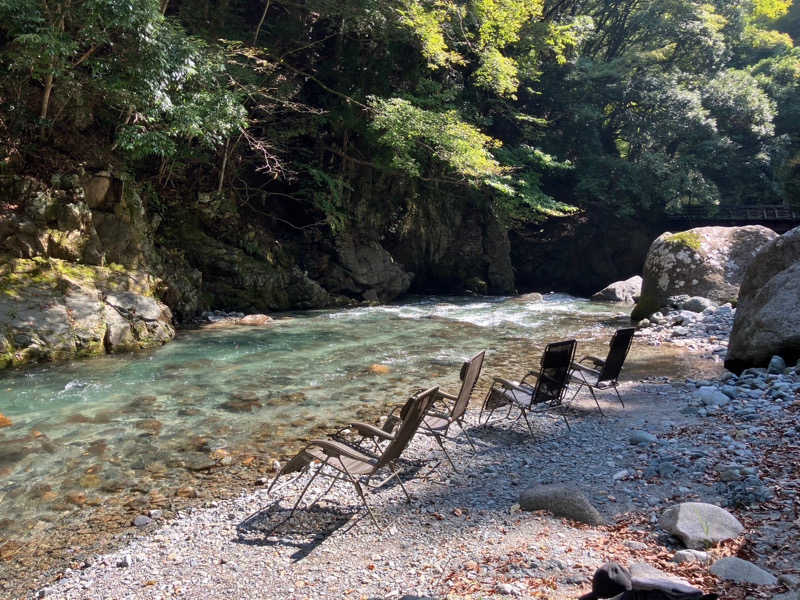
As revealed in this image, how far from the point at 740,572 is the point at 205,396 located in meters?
7.40

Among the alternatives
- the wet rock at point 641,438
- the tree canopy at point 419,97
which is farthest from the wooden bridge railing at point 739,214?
the wet rock at point 641,438

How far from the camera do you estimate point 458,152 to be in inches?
765

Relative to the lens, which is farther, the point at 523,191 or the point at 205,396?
the point at 523,191

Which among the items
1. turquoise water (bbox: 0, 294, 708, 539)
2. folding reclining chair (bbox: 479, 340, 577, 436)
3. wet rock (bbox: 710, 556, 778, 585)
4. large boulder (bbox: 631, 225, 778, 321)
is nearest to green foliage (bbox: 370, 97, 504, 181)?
turquoise water (bbox: 0, 294, 708, 539)

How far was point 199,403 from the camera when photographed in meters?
8.22

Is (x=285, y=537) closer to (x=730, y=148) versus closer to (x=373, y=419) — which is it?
(x=373, y=419)

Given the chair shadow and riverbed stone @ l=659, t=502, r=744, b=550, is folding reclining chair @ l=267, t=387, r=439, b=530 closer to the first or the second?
the chair shadow

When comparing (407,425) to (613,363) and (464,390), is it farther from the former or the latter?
(613,363)

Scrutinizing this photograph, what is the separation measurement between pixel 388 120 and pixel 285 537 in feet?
53.0

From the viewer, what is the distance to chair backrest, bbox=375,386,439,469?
4.47 meters

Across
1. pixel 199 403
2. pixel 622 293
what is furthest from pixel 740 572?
pixel 622 293

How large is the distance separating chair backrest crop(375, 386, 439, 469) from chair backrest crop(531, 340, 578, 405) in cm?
245

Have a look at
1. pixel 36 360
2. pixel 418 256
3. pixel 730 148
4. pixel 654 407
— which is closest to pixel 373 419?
pixel 654 407

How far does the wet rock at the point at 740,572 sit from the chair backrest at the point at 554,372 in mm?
3477
